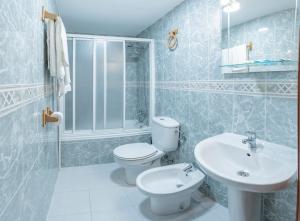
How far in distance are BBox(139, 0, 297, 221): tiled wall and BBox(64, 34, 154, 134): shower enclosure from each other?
20.9 inches

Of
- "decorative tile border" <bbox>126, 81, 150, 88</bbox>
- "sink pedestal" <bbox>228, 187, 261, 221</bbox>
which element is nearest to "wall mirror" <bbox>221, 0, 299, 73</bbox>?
"sink pedestal" <bbox>228, 187, 261, 221</bbox>

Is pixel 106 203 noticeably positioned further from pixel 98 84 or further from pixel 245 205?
pixel 98 84

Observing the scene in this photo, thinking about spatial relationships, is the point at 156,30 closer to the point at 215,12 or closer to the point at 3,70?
the point at 215,12

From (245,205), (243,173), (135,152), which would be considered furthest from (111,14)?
(245,205)

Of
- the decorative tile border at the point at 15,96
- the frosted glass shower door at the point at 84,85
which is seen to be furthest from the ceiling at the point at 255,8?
the frosted glass shower door at the point at 84,85

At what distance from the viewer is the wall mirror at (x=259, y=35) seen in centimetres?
150

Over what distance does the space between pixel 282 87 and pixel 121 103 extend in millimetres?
2395

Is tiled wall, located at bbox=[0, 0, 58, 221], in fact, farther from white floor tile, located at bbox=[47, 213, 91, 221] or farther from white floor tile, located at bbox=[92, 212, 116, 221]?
white floor tile, located at bbox=[92, 212, 116, 221]

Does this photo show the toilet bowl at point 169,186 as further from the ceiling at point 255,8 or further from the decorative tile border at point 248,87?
the ceiling at point 255,8

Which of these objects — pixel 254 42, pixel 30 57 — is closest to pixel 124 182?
pixel 30 57

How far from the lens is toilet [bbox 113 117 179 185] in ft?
8.35

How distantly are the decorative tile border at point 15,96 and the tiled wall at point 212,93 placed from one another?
1.55 meters

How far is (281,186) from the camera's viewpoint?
3.83 ft

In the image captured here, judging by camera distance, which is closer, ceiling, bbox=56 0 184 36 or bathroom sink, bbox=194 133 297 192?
bathroom sink, bbox=194 133 297 192
